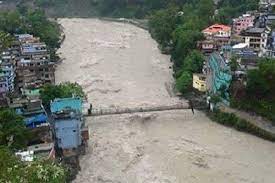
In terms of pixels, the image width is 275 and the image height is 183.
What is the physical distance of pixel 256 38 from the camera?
17391mm

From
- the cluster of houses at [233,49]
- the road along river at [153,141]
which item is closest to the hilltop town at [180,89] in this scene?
the cluster of houses at [233,49]

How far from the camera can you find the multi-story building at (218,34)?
59.6ft

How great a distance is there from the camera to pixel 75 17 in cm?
3362

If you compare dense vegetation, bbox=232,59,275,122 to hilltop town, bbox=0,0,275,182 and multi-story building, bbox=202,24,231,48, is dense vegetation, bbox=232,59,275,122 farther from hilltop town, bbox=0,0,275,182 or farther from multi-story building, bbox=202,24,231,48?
multi-story building, bbox=202,24,231,48

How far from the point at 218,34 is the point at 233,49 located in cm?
357

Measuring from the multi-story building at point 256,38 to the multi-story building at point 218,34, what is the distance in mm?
869

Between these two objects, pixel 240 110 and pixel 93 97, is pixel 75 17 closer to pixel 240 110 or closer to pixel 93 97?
pixel 93 97

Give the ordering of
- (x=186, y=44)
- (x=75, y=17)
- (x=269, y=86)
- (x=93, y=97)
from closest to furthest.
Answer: (x=269, y=86), (x=93, y=97), (x=186, y=44), (x=75, y=17)

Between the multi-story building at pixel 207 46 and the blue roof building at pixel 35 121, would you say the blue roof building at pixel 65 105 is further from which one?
the multi-story building at pixel 207 46

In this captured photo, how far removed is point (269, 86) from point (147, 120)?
3.62 m

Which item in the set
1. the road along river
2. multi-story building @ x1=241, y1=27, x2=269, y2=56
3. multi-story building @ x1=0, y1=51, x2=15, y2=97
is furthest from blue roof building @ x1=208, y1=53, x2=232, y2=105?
multi-story building @ x1=0, y1=51, x2=15, y2=97

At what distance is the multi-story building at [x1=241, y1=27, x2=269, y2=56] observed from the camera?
17.2m

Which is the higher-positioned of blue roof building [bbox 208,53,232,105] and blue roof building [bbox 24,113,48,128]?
blue roof building [bbox 208,53,232,105]

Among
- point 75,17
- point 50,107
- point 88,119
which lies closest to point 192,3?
point 75,17
